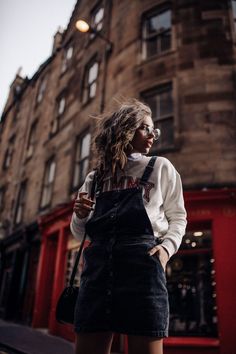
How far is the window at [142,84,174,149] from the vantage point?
29.2ft

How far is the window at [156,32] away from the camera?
1042 centimetres

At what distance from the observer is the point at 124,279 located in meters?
1.58

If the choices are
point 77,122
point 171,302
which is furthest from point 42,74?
point 171,302

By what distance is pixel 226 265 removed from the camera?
22.0 ft

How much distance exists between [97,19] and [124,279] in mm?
14728

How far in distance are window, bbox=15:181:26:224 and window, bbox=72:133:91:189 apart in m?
5.17

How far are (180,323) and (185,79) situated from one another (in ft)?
21.7

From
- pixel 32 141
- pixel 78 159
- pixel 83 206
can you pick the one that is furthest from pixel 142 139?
pixel 32 141

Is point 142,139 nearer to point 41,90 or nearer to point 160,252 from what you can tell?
point 160,252

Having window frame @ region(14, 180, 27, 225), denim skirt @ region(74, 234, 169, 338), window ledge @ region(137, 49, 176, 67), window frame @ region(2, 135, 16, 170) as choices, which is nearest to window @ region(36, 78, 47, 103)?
window frame @ region(2, 135, 16, 170)

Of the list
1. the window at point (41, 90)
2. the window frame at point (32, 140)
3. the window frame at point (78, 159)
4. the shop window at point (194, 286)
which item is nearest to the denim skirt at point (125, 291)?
the shop window at point (194, 286)

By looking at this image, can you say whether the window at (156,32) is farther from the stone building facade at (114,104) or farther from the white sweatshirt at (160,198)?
the white sweatshirt at (160,198)

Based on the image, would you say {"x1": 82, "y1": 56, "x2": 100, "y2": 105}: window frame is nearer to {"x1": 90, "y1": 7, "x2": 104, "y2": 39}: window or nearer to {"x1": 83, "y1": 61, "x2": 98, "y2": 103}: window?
{"x1": 83, "y1": 61, "x2": 98, "y2": 103}: window

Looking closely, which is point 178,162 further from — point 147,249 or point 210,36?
point 147,249
